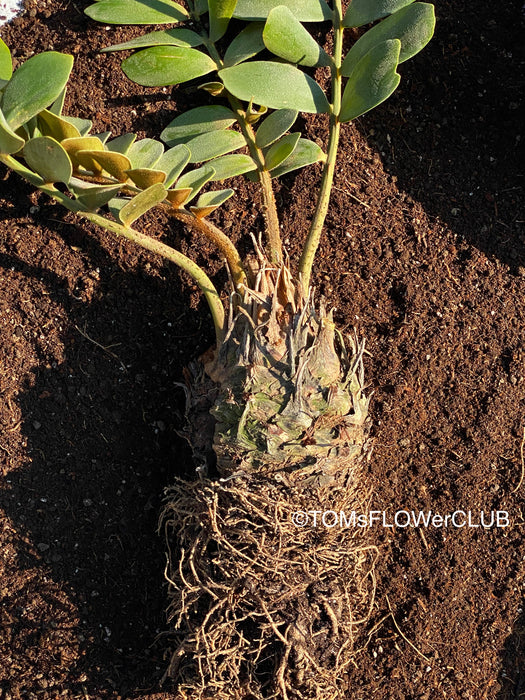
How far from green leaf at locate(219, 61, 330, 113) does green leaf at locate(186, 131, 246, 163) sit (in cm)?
9

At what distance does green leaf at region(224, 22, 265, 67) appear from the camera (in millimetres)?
1413

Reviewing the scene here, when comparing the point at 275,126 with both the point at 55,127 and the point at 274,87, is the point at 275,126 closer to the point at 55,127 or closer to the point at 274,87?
the point at 274,87

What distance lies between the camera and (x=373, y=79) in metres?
1.25

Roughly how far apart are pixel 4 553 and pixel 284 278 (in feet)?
2.82

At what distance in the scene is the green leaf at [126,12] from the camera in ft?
4.57

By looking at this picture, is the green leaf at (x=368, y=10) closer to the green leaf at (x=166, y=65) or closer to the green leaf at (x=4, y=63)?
the green leaf at (x=166, y=65)

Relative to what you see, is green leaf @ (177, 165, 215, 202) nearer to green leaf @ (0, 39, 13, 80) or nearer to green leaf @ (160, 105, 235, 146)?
green leaf @ (160, 105, 235, 146)

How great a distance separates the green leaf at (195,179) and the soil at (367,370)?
223 millimetres

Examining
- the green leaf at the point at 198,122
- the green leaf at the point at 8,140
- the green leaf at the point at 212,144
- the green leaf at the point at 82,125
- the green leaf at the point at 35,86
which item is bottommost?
the green leaf at the point at 212,144

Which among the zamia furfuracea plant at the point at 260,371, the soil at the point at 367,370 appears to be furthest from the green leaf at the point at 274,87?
the soil at the point at 367,370

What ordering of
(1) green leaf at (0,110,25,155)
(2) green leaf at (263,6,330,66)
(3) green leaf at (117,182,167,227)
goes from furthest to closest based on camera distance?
1. (2) green leaf at (263,6,330,66)
2. (3) green leaf at (117,182,167,227)
3. (1) green leaf at (0,110,25,155)

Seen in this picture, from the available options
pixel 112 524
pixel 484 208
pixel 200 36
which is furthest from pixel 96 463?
pixel 484 208

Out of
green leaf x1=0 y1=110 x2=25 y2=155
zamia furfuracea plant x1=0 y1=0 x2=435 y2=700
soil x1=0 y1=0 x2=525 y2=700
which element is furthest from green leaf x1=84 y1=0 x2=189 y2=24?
green leaf x1=0 y1=110 x2=25 y2=155

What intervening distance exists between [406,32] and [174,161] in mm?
502
